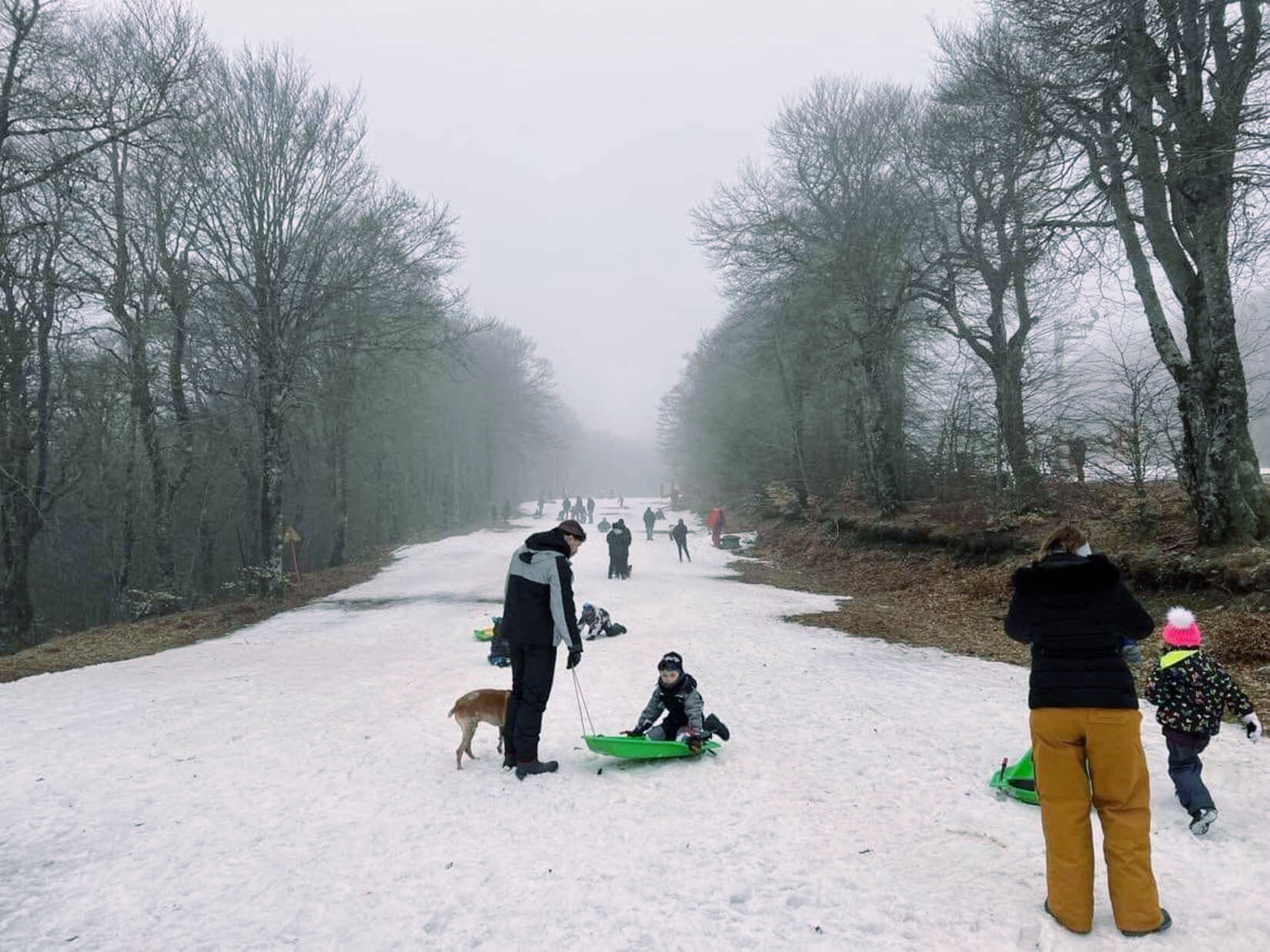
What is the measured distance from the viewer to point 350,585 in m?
20.2

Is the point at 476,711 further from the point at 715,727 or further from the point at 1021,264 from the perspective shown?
the point at 1021,264

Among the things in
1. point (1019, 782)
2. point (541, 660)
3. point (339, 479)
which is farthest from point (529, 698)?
point (339, 479)

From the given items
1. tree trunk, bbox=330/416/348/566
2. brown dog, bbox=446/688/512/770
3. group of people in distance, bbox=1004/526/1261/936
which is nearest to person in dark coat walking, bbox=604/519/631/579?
tree trunk, bbox=330/416/348/566

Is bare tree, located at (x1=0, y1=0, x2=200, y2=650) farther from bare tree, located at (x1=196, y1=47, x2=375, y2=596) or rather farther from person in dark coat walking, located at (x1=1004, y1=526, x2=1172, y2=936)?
person in dark coat walking, located at (x1=1004, y1=526, x2=1172, y2=936)

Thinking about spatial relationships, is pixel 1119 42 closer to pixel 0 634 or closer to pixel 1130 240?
pixel 1130 240

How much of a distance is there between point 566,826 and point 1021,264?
14.2 m

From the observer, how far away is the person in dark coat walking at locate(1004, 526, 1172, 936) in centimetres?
324

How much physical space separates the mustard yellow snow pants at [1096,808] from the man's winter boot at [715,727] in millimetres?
2852

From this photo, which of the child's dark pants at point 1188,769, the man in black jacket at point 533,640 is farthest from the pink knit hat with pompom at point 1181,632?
the man in black jacket at point 533,640

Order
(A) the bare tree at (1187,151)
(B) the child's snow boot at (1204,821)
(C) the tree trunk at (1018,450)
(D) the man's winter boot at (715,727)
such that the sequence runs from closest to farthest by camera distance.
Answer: (B) the child's snow boot at (1204,821) < (D) the man's winter boot at (715,727) < (A) the bare tree at (1187,151) < (C) the tree trunk at (1018,450)

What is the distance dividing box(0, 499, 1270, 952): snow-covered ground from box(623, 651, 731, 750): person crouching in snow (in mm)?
246

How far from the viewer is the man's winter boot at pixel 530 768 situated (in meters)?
5.77

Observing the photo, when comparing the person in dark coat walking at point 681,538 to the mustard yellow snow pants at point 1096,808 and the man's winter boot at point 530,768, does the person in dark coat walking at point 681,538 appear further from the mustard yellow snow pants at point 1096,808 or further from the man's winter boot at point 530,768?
the mustard yellow snow pants at point 1096,808

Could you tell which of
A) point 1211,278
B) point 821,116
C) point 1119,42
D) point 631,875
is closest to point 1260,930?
point 631,875
